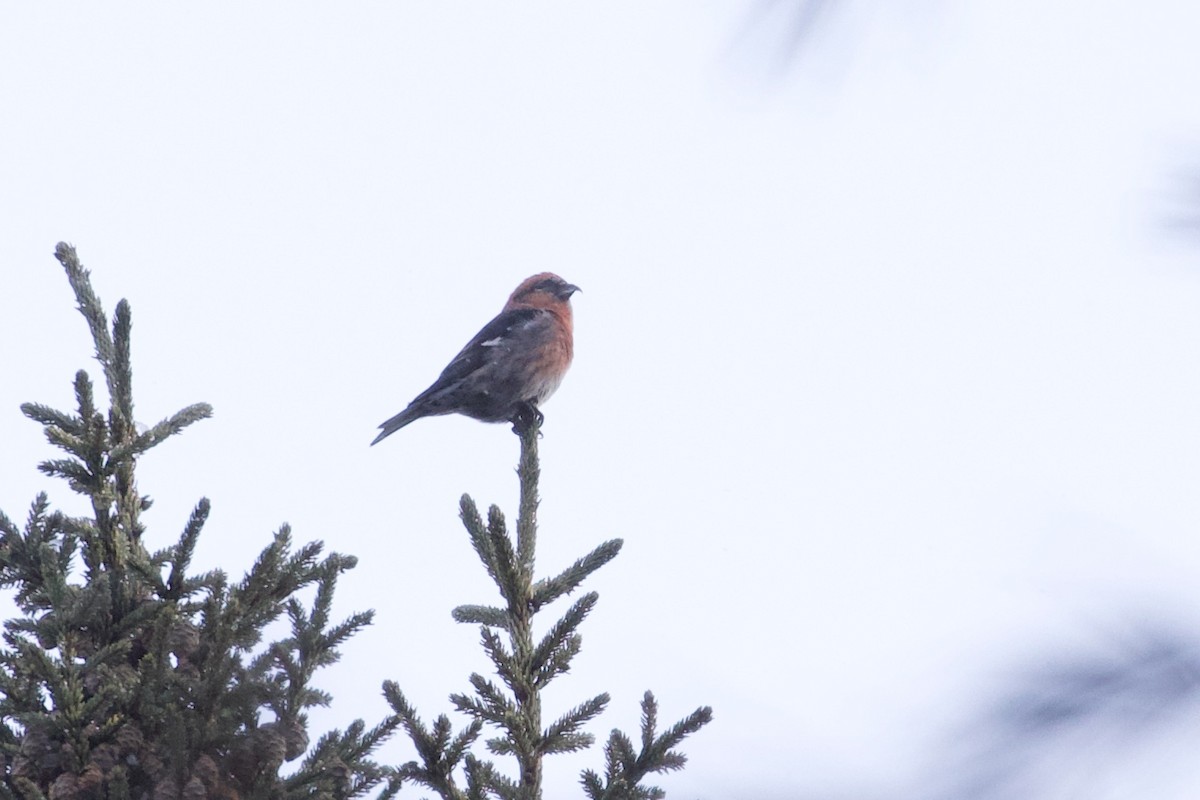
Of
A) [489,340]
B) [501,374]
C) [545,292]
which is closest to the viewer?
[501,374]

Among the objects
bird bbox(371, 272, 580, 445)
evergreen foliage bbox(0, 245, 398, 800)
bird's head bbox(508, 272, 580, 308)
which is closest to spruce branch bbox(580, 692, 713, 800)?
evergreen foliage bbox(0, 245, 398, 800)

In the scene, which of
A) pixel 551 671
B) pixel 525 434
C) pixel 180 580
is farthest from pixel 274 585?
pixel 525 434

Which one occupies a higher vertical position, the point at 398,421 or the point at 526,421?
the point at 398,421

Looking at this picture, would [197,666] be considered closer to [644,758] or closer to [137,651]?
[137,651]

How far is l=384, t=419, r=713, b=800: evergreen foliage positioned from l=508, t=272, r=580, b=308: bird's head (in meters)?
5.65

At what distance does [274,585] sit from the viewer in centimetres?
226

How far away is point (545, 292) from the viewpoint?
802 centimetres

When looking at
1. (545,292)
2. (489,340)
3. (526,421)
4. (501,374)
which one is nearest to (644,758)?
(526,421)

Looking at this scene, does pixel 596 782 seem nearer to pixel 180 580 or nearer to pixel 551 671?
pixel 551 671

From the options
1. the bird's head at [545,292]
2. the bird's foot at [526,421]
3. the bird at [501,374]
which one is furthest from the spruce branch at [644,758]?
the bird's head at [545,292]

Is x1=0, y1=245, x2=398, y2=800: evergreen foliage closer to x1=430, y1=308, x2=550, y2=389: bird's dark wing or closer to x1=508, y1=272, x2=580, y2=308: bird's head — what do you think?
x1=430, y1=308, x2=550, y2=389: bird's dark wing

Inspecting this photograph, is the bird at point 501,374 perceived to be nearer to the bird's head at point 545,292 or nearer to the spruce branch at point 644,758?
the bird's head at point 545,292

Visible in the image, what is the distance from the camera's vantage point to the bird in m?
6.95

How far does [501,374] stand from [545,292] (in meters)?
1.25
